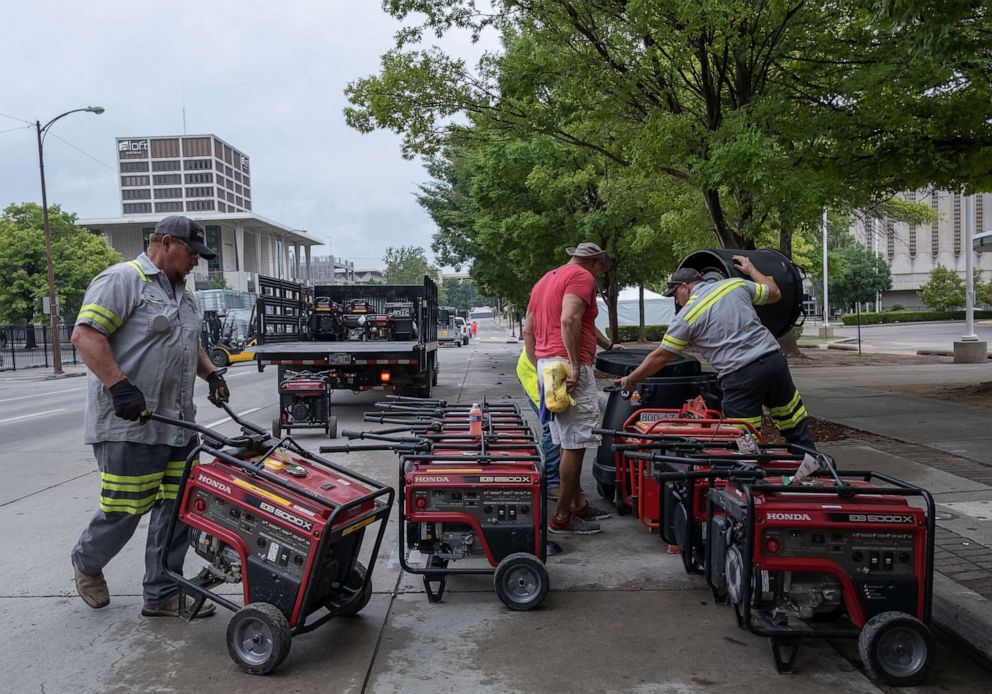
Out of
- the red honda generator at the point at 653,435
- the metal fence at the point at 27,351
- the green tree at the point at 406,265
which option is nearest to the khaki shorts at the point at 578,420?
the red honda generator at the point at 653,435

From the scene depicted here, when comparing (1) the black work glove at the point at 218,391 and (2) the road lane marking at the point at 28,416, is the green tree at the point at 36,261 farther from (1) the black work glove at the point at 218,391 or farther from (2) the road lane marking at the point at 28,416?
(1) the black work glove at the point at 218,391

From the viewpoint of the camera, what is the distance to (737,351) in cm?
521

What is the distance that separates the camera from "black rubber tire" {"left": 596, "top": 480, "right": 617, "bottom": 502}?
648 centimetres

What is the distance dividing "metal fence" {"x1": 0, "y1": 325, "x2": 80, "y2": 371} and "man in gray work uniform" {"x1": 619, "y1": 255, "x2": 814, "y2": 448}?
3203cm

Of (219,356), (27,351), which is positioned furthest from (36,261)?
(219,356)

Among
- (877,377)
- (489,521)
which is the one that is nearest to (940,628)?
(489,521)

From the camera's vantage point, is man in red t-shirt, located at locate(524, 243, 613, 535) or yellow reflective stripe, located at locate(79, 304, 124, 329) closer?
yellow reflective stripe, located at locate(79, 304, 124, 329)

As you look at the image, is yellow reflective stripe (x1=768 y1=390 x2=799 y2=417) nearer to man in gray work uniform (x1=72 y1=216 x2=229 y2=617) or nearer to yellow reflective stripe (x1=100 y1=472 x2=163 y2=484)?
man in gray work uniform (x1=72 y1=216 x2=229 y2=617)

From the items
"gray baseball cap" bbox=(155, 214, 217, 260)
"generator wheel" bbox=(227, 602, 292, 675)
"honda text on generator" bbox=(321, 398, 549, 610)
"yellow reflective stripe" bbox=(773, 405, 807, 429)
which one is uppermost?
"gray baseball cap" bbox=(155, 214, 217, 260)

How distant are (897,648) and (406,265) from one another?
371ft

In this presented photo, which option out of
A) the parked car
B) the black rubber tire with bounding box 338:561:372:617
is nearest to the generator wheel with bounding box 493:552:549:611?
the black rubber tire with bounding box 338:561:372:617

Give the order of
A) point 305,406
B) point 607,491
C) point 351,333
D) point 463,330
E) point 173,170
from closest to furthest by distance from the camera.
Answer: point 607,491 → point 305,406 → point 351,333 → point 463,330 → point 173,170

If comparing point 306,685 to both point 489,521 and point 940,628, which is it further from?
point 940,628

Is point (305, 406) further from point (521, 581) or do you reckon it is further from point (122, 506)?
point (521, 581)
